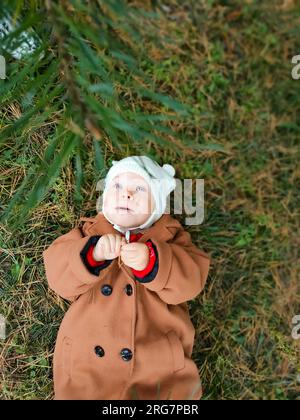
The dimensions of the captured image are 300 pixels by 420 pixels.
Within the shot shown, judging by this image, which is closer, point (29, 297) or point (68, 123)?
point (68, 123)

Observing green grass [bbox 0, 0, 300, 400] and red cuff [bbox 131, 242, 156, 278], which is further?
green grass [bbox 0, 0, 300, 400]

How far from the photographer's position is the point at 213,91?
1.78 meters

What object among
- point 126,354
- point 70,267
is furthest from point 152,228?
point 126,354

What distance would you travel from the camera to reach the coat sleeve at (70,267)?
1551 millimetres

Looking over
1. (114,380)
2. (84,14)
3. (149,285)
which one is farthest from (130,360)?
(84,14)

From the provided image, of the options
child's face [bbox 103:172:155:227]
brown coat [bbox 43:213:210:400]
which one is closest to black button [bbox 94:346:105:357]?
brown coat [bbox 43:213:210:400]

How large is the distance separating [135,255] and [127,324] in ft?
0.75

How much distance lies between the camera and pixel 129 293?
160 cm

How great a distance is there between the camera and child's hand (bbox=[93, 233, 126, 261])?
60.9 inches

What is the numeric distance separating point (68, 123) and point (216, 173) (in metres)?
0.56

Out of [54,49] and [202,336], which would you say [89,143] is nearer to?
[54,49]

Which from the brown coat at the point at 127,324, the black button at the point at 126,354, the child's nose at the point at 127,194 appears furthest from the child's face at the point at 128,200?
Answer: the black button at the point at 126,354

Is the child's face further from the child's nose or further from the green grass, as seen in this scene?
the green grass

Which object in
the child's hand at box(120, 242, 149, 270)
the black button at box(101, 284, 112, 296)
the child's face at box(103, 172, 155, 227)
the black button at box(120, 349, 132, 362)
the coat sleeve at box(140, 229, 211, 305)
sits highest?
the child's face at box(103, 172, 155, 227)
